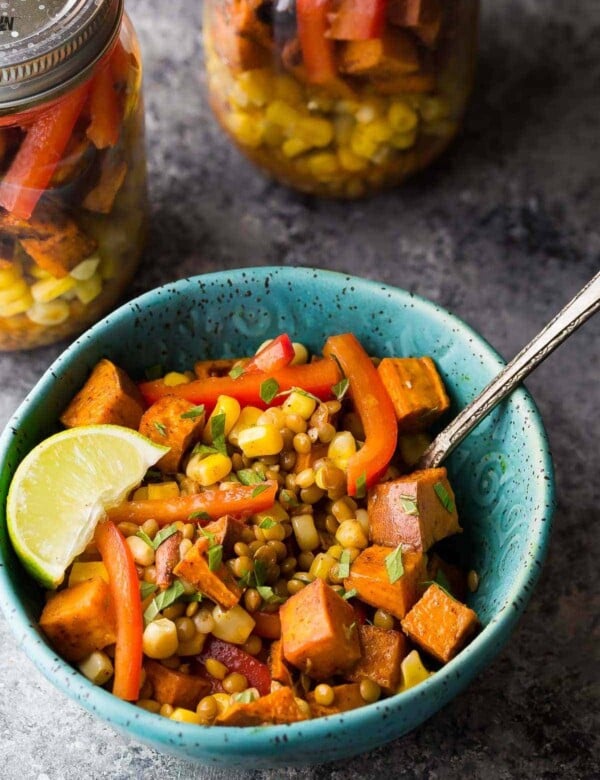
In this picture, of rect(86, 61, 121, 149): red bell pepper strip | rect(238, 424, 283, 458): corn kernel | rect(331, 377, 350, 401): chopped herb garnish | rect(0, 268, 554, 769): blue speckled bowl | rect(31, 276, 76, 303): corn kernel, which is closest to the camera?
rect(0, 268, 554, 769): blue speckled bowl

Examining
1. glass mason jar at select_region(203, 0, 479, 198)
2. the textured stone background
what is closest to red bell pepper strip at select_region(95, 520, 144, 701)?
the textured stone background

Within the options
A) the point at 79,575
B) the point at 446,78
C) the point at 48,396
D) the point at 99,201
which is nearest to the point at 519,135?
the point at 446,78

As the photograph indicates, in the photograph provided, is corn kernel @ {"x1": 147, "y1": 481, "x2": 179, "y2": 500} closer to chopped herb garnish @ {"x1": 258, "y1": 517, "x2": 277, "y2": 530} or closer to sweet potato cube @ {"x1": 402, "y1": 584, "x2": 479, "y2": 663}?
chopped herb garnish @ {"x1": 258, "y1": 517, "x2": 277, "y2": 530}

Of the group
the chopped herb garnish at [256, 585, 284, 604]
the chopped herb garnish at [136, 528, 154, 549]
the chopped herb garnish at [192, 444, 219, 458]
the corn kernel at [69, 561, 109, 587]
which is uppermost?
the chopped herb garnish at [192, 444, 219, 458]

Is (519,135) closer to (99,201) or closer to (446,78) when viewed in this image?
(446,78)

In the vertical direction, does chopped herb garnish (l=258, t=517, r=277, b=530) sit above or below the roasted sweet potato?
below

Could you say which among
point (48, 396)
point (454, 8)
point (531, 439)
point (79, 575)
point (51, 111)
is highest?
point (454, 8)
